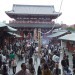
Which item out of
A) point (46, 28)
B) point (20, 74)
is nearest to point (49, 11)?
point (46, 28)

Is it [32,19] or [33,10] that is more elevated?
[33,10]

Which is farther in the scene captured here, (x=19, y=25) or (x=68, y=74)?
(x=19, y=25)

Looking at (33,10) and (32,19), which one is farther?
(33,10)

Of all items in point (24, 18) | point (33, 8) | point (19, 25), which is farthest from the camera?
point (33, 8)

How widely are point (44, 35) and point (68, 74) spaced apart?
39775 millimetres

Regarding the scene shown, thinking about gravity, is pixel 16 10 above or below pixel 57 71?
above

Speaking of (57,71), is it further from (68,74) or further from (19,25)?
(19,25)

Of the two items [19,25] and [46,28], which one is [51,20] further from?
[19,25]

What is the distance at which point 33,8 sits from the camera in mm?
59562

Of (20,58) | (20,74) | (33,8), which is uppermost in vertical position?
(33,8)

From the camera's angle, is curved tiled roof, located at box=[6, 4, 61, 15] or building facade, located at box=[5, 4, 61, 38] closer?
building facade, located at box=[5, 4, 61, 38]

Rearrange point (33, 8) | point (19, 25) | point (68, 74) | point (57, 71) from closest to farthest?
point (57, 71) → point (68, 74) → point (19, 25) → point (33, 8)

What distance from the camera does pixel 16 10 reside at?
56438mm

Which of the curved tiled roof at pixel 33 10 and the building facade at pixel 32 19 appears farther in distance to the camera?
the curved tiled roof at pixel 33 10
